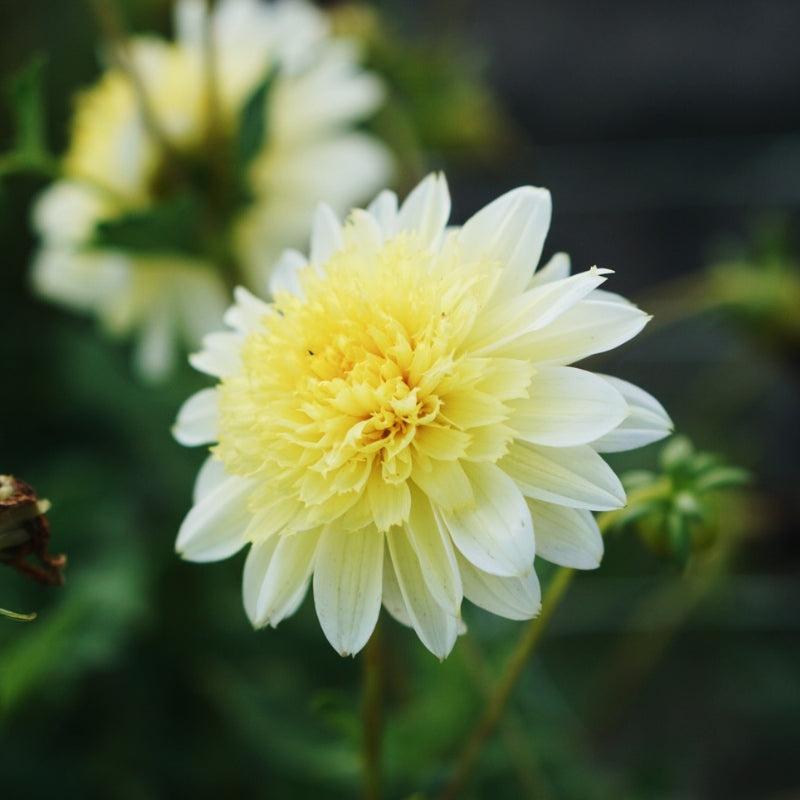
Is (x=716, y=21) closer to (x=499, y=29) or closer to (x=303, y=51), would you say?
(x=499, y=29)

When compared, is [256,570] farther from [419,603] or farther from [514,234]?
[514,234]

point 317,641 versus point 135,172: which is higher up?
point 135,172

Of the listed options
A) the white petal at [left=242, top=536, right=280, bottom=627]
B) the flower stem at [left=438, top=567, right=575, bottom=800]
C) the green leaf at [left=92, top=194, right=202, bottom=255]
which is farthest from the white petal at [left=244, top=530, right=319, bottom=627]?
the green leaf at [left=92, top=194, right=202, bottom=255]

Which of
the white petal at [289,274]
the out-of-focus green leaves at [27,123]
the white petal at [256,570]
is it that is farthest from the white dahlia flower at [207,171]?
the white petal at [256,570]

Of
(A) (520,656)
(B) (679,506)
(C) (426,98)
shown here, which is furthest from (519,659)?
(C) (426,98)

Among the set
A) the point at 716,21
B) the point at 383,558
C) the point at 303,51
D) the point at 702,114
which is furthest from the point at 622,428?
the point at 716,21

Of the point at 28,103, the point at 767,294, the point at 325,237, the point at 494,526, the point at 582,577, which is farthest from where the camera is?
the point at 582,577

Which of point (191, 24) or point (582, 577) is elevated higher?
point (191, 24)
